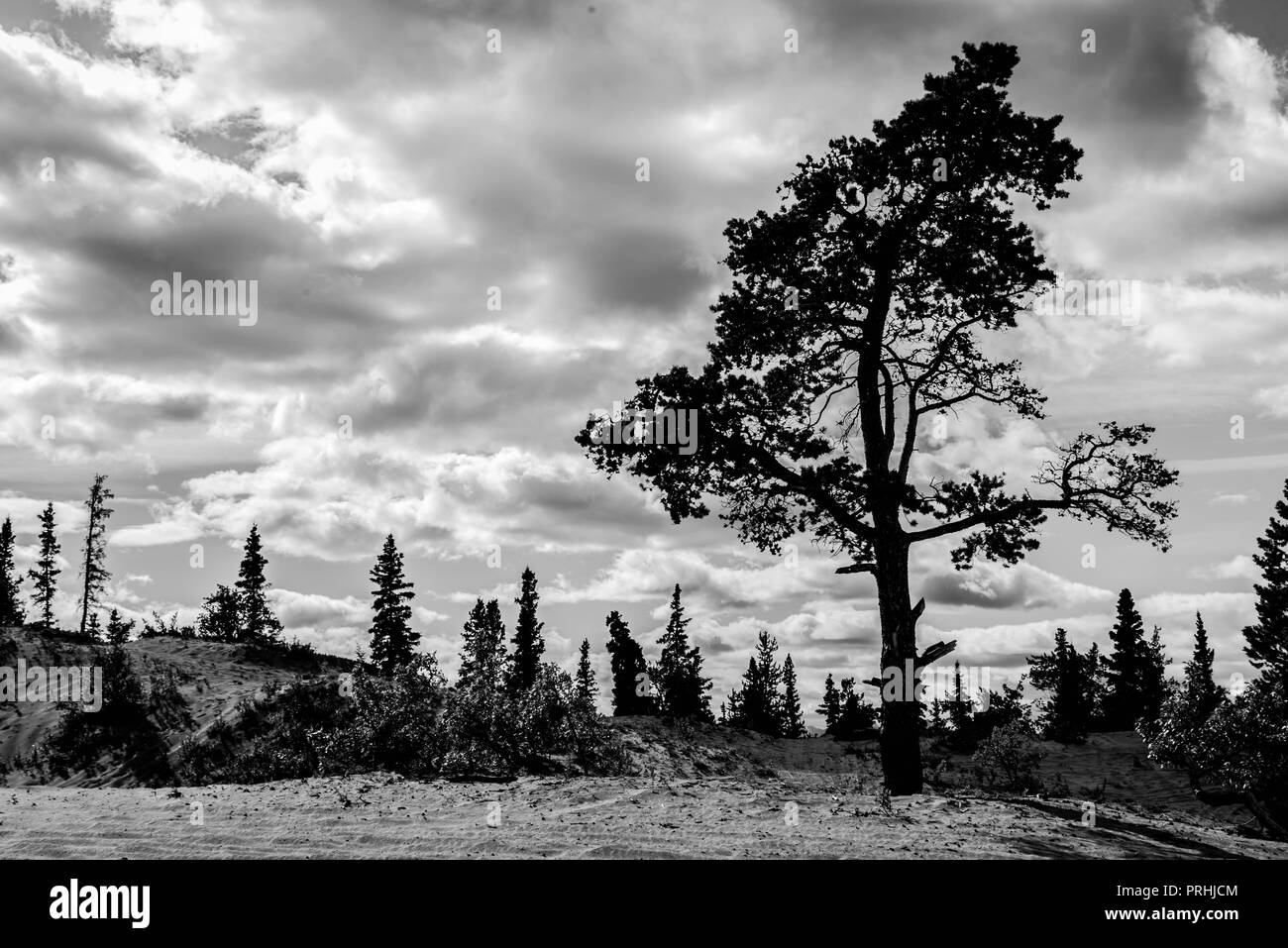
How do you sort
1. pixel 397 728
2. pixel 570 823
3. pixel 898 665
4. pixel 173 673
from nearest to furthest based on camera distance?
pixel 570 823 → pixel 898 665 → pixel 397 728 → pixel 173 673

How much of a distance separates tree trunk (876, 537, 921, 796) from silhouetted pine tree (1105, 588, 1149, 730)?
65.5 meters

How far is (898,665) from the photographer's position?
16219 millimetres

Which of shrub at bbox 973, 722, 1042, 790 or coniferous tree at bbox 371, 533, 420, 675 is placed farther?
coniferous tree at bbox 371, 533, 420, 675

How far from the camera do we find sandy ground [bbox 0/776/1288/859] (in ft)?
33.6

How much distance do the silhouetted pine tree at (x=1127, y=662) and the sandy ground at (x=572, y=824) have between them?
65.2 metres

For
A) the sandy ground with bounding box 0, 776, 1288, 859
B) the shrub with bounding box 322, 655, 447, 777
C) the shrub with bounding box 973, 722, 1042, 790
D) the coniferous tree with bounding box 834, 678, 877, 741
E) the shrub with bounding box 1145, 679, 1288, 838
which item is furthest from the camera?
the coniferous tree with bounding box 834, 678, 877, 741

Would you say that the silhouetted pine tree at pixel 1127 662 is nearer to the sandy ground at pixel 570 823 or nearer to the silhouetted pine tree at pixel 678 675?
the silhouetted pine tree at pixel 678 675

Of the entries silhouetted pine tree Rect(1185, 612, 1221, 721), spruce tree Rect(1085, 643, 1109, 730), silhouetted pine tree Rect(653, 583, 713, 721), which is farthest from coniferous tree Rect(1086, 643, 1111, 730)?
silhouetted pine tree Rect(1185, 612, 1221, 721)

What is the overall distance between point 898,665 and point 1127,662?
232 ft

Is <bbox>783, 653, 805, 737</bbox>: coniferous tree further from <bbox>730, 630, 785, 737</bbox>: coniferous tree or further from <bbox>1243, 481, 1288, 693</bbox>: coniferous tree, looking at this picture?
<bbox>1243, 481, 1288, 693</bbox>: coniferous tree

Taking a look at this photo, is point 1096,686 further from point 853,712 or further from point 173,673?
point 173,673

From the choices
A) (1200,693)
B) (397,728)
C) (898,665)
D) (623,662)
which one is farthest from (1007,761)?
(623,662)

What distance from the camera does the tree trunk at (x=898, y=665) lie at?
16.0m
